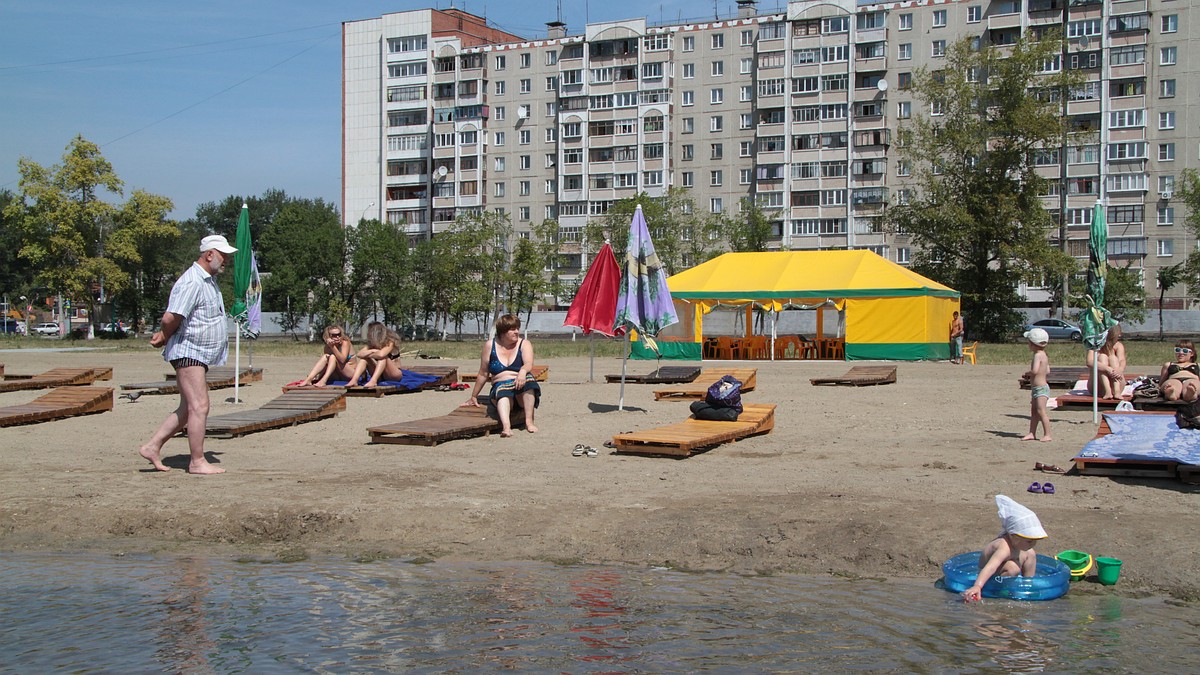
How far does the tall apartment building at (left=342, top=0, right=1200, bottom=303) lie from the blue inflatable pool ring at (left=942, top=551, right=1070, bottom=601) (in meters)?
66.5

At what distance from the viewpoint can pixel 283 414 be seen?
44.2 feet

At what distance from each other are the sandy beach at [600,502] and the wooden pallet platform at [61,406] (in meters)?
0.51

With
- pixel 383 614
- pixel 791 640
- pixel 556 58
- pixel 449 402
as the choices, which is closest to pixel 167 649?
pixel 383 614

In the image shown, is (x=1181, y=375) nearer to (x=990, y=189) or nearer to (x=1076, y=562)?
(x=1076, y=562)

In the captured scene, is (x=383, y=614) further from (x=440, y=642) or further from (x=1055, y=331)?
(x=1055, y=331)

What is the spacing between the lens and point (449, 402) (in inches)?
678

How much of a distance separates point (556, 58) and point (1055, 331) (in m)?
48.6

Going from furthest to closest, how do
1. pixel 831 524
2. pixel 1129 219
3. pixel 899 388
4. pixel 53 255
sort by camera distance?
pixel 1129 219 < pixel 53 255 < pixel 899 388 < pixel 831 524

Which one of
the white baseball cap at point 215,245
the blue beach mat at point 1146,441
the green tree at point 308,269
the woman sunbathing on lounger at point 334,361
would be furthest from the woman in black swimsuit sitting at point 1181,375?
the green tree at point 308,269

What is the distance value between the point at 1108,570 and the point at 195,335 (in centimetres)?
754

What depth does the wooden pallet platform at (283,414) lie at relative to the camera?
1227 cm

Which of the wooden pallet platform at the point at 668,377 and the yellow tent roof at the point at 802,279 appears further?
the yellow tent roof at the point at 802,279

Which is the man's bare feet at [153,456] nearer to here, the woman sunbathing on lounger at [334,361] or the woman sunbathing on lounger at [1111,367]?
the woman sunbathing on lounger at [334,361]

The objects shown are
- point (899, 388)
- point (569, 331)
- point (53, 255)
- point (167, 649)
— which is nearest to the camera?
point (167, 649)
